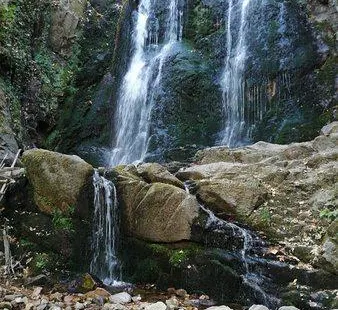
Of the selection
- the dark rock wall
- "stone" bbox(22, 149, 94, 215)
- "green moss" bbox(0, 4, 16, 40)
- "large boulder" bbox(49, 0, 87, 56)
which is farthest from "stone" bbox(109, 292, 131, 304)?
"large boulder" bbox(49, 0, 87, 56)

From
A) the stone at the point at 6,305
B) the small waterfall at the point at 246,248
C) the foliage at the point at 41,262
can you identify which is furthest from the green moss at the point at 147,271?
the stone at the point at 6,305

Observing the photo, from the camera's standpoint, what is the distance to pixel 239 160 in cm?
1033

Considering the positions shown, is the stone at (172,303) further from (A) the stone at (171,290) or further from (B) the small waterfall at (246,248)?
(B) the small waterfall at (246,248)

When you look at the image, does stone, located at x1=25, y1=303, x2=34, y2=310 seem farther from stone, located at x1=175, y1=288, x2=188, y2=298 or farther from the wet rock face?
the wet rock face

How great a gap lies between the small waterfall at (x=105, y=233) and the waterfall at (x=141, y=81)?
6408 millimetres

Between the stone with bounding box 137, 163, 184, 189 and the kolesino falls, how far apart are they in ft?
0.12

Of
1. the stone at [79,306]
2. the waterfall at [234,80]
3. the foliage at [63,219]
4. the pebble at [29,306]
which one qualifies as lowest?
the stone at [79,306]

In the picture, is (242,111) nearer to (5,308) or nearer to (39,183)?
(39,183)

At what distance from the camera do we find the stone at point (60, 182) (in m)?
7.74

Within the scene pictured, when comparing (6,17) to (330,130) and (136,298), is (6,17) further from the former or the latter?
(136,298)

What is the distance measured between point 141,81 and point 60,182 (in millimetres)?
8924

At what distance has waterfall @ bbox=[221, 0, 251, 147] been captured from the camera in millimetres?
14055

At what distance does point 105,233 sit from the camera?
25.4 ft

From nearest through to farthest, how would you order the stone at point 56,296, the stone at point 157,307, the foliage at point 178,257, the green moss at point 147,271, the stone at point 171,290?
1. the stone at point 157,307
2. the stone at point 56,296
3. the stone at point 171,290
4. the foliage at point 178,257
5. the green moss at point 147,271
